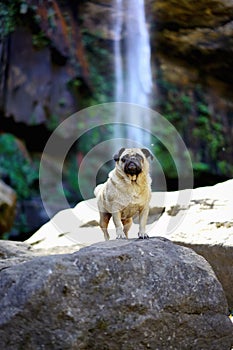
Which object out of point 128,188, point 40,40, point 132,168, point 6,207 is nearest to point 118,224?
point 128,188

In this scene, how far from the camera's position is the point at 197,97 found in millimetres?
18234

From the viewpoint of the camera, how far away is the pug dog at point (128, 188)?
5000 mm

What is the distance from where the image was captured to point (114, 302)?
151 inches

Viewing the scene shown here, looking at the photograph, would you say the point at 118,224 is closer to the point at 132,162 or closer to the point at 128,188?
the point at 128,188

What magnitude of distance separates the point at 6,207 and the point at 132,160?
7.36 m

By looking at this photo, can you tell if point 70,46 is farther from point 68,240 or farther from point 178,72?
point 68,240

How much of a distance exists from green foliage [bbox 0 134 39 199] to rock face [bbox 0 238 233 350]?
37.7 feet

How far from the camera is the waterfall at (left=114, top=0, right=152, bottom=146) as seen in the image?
17578 mm

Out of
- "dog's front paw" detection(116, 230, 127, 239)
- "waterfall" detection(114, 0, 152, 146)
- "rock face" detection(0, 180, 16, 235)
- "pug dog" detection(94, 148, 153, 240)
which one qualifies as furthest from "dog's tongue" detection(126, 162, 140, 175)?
"waterfall" detection(114, 0, 152, 146)

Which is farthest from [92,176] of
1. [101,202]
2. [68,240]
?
[101,202]

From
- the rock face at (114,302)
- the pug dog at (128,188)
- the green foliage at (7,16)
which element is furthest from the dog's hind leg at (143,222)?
the green foliage at (7,16)

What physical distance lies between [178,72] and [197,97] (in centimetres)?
109

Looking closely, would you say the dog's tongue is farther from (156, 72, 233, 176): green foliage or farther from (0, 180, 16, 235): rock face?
(156, 72, 233, 176): green foliage

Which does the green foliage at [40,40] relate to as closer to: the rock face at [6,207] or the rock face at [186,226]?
the rock face at [6,207]
